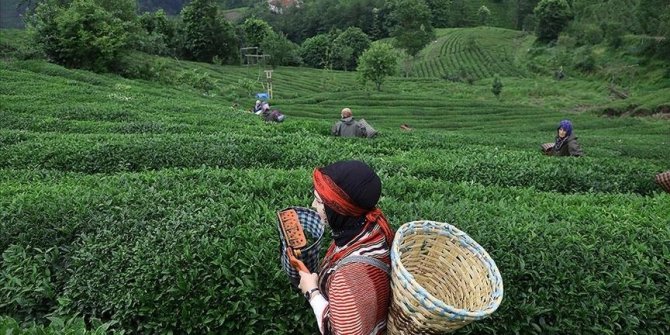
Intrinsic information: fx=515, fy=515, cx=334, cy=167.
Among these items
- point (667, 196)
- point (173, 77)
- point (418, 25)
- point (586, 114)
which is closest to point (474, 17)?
point (418, 25)

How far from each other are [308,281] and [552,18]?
261ft

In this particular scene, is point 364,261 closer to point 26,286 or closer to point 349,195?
point 349,195

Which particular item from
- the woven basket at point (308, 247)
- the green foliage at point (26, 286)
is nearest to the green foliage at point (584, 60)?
the woven basket at point (308, 247)

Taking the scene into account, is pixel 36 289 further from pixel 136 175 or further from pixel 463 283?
pixel 463 283

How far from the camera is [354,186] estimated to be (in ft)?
9.22

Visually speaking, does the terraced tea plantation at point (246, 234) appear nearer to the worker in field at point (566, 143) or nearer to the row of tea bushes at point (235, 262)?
the row of tea bushes at point (235, 262)

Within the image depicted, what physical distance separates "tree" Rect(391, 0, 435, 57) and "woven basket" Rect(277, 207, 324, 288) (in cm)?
6241

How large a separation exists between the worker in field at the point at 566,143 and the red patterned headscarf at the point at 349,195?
28.2 feet

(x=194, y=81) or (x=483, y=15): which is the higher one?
(x=483, y=15)

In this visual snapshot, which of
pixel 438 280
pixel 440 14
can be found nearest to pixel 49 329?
pixel 438 280

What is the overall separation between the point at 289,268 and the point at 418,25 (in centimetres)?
6543

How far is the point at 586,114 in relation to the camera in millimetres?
34750

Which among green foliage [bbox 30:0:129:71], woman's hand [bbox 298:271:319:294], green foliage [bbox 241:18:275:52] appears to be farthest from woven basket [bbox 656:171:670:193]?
green foliage [bbox 241:18:275:52]

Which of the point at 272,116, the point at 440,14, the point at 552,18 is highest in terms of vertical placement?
the point at 440,14
